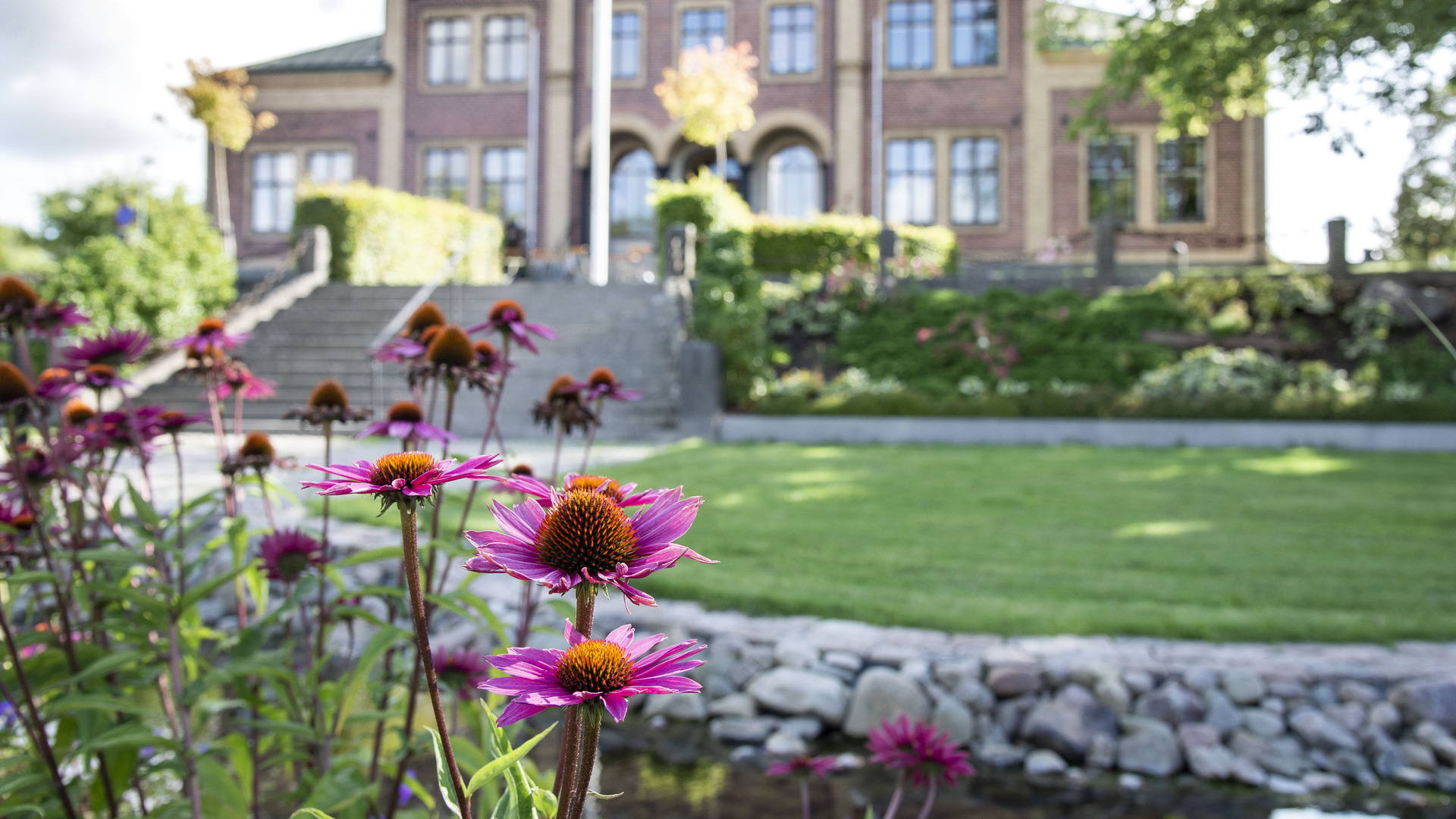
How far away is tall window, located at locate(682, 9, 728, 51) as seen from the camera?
22094mm

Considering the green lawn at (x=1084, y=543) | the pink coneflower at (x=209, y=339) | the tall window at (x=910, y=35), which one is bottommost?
the green lawn at (x=1084, y=543)

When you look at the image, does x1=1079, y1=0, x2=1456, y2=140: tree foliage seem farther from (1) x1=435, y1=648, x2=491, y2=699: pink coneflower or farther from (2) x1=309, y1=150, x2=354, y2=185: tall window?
(2) x1=309, y1=150, x2=354, y2=185: tall window

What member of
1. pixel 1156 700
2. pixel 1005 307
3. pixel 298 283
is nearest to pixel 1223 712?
pixel 1156 700

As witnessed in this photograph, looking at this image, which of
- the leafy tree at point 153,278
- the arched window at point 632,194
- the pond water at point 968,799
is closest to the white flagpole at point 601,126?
the leafy tree at point 153,278

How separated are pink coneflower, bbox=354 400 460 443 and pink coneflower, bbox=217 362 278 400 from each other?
3.05 ft

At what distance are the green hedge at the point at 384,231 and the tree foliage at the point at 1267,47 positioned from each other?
1142 centimetres

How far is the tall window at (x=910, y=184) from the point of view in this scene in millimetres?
21156

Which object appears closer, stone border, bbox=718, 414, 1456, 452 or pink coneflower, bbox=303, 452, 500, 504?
pink coneflower, bbox=303, 452, 500, 504

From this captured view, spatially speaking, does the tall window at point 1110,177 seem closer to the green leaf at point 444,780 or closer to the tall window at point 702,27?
the tall window at point 702,27

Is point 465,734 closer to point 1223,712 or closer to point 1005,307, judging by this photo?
point 1223,712

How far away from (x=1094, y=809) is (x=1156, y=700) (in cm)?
65

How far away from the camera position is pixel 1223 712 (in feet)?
11.4

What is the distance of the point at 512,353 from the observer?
11703 millimetres

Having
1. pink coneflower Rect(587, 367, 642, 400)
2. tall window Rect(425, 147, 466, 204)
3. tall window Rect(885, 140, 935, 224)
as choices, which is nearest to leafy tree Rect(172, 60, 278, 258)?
tall window Rect(425, 147, 466, 204)
